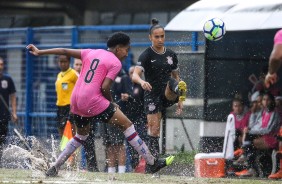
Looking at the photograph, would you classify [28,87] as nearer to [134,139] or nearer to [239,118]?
[239,118]

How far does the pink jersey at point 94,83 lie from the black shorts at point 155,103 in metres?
1.99

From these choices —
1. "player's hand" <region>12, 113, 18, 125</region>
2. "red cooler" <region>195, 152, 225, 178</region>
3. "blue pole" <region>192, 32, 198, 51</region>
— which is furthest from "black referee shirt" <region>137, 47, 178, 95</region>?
"player's hand" <region>12, 113, 18, 125</region>

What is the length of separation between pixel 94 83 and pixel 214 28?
254cm

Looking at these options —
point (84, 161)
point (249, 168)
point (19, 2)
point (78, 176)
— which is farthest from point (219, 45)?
point (19, 2)

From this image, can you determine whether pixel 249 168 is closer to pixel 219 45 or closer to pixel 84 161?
pixel 219 45

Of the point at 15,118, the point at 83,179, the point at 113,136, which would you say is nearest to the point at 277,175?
the point at 113,136

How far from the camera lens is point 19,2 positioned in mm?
32156

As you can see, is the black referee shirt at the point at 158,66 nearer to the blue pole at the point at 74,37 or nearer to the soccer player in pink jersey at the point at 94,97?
the soccer player in pink jersey at the point at 94,97

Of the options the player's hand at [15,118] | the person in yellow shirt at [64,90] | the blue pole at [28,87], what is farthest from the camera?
the blue pole at [28,87]

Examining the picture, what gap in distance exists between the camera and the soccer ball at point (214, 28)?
49.8ft

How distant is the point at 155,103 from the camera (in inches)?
603

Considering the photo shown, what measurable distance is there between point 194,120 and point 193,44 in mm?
1290

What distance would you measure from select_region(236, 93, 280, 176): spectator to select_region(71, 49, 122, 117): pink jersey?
4.04 meters

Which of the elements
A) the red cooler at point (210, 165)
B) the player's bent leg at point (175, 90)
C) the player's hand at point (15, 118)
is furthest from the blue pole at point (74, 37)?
the player's bent leg at point (175, 90)
